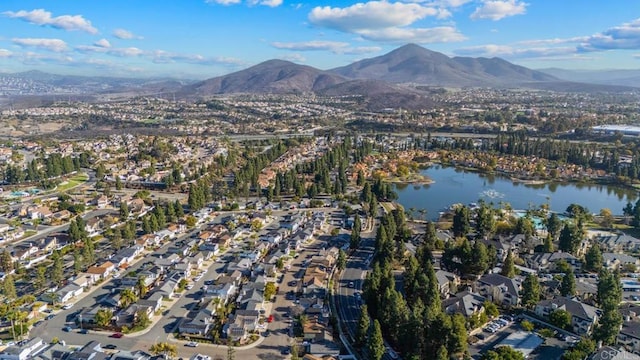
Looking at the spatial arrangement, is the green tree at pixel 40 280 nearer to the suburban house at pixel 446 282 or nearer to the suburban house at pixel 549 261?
the suburban house at pixel 446 282

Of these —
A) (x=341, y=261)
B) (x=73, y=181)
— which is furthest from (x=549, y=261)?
(x=73, y=181)

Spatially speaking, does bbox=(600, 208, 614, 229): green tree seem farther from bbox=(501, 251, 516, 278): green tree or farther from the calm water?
bbox=(501, 251, 516, 278): green tree

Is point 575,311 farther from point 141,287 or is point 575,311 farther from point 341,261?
point 141,287

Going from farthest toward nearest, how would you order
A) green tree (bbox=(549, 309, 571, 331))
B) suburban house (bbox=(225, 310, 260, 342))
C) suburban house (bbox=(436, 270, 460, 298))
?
suburban house (bbox=(436, 270, 460, 298)) < green tree (bbox=(549, 309, 571, 331)) < suburban house (bbox=(225, 310, 260, 342))

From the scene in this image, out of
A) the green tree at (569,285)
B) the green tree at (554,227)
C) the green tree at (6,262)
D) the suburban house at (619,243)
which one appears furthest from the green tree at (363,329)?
the green tree at (6,262)

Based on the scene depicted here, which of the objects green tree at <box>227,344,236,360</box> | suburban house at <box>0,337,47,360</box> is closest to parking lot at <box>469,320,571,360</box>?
green tree at <box>227,344,236,360</box>
